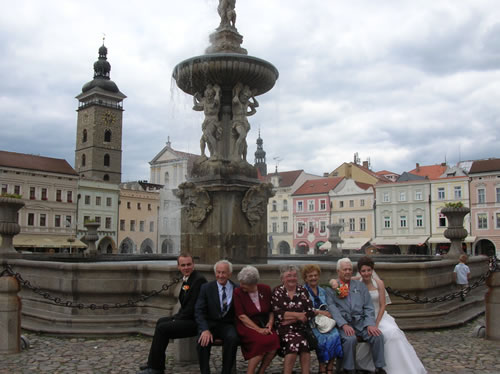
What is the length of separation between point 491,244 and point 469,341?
45049 millimetres

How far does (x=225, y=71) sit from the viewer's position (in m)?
11.0

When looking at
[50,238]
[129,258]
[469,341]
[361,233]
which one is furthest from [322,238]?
[469,341]

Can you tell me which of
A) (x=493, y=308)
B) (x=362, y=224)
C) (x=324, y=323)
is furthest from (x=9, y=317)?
(x=362, y=224)

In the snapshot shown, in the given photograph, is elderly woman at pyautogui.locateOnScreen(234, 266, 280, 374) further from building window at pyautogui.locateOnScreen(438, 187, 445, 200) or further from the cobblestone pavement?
building window at pyautogui.locateOnScreen(438, 187, 445, 200)

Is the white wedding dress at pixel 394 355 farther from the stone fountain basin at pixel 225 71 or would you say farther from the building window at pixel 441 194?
the building window at pixel 441 194

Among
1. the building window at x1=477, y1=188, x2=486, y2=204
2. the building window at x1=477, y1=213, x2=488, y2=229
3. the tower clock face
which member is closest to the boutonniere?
the building window at x1=477, y1=213, x2=488, y2=229

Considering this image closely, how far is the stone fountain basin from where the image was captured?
10922mm

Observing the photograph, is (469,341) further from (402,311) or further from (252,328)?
(252,328)

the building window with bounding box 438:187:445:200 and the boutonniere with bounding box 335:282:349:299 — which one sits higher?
the building window with bounding box 438:187:445:200

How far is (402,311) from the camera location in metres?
8.34

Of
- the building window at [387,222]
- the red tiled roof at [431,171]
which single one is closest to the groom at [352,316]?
the building window at [387,222]

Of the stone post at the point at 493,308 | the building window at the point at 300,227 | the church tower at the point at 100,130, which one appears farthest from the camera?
the church tower at the point at 100,130

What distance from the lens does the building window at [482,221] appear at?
158ft

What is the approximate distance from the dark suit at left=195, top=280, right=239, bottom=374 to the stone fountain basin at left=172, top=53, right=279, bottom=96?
644cm
